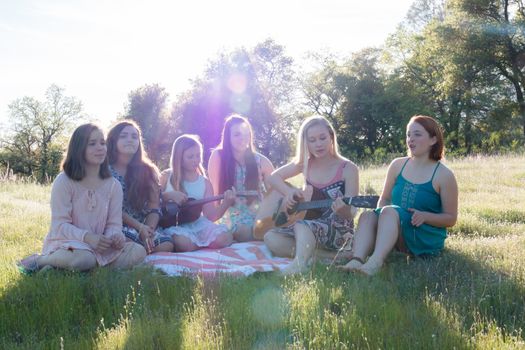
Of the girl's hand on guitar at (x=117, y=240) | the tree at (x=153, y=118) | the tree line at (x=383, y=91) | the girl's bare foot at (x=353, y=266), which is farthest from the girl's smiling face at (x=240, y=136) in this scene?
the tree at (x=153, y=118)

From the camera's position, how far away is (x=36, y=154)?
49375mm

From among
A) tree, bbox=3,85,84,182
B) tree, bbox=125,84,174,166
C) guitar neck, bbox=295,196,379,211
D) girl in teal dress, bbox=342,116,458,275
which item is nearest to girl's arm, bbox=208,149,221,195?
guitar neck, bbox=295,196,379,211

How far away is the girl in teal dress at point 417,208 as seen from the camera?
16.2ft

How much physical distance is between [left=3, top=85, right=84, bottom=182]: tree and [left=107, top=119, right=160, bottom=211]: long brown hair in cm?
4361

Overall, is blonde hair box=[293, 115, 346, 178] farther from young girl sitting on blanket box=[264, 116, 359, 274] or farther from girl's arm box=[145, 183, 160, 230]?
girl's arm box=[145, 183, 160, 230]

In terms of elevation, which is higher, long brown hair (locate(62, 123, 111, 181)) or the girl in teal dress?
long brown hair (locate(62, 123, 111, 181))

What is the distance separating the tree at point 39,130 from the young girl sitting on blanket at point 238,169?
42998 mm

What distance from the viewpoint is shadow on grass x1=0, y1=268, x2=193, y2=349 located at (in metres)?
3.21

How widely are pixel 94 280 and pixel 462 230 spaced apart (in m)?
4.60

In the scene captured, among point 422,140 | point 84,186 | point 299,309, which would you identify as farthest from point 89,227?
point 422,140

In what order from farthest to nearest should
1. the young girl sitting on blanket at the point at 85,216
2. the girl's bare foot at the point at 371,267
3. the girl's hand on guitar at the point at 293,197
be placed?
the girl's hand on guitar at the point at 293,197 < the young girl sitting on blanket at the point at 85,216 < the girl's bare foot at the point at 371,267

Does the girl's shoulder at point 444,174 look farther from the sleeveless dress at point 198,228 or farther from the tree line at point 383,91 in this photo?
the tree line at point 383,91

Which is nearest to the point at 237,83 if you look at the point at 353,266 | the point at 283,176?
the point at 283,176

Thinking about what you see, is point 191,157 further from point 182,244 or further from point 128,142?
point 182,244
